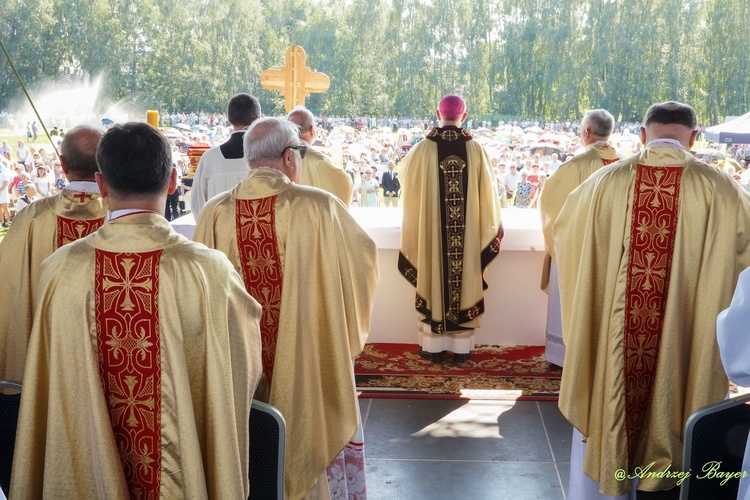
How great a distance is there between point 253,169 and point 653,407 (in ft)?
5.45

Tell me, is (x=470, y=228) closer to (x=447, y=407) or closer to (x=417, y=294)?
(x=417, y=294)

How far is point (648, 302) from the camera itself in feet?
9.86

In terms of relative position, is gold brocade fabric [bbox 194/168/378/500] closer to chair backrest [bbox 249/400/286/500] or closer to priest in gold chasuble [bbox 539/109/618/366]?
chair backrest [bbox 249/400/286/500]

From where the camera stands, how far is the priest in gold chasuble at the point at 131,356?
191 centimetres

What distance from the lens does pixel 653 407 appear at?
2.96 m

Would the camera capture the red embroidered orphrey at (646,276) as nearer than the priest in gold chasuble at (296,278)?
No

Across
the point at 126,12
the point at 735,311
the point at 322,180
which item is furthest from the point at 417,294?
the point at 126,12

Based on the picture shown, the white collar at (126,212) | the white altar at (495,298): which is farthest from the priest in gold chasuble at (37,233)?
the white altar at (495,298)

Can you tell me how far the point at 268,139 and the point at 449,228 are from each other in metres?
2.62

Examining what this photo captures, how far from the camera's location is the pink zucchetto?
17.0 ft

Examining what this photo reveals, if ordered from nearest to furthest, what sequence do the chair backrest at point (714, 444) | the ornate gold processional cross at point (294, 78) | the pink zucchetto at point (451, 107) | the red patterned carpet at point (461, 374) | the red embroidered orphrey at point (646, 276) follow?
the chair backrest at point (714, 444) < the red embroidered orphrey at point (646, 276) < the red patterned carpet at point (461, 374) < the pink zucchetto at point (451, 107) < the ornate gold processional cross at point (294, 78)

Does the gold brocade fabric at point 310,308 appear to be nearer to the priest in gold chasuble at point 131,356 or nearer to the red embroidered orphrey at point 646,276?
the priest in gold chasuble at point 131,356

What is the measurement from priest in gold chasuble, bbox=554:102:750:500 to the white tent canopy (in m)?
11.0

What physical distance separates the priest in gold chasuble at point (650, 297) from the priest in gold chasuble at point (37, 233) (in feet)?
5.78
